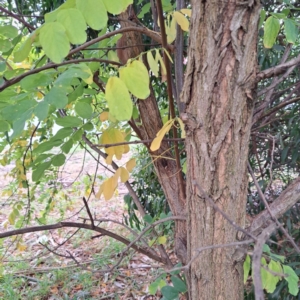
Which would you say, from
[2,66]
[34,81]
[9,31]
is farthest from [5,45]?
[34,81]

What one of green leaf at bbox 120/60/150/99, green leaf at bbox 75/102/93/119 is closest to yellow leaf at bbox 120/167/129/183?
green leaf at bbox 75/102/93/119

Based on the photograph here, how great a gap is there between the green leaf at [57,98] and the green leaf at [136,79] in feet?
0.31

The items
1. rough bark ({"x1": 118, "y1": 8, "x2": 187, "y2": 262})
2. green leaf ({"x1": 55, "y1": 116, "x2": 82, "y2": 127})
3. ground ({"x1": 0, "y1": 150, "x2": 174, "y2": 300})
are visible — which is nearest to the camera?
green leaf ({"x1": 55, "y1": 116, "x2": 82, "y2": 127})

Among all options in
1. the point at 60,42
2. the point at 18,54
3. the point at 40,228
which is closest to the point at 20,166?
the point at 40,228

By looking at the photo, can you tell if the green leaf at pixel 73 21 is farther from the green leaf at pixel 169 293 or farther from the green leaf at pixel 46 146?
the green leaf at pixel 169 293

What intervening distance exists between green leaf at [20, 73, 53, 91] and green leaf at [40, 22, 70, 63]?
0.36ft

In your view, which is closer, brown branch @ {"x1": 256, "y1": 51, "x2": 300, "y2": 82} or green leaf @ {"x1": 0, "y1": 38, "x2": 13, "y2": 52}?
brown branch @ {"x1": 256, "y1": 51, "x2": 300, "y2": 82}

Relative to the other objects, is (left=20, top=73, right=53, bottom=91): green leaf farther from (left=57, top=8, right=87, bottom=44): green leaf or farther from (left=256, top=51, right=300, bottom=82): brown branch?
(left=256, top=51, right=300, bottom=82): brown branch

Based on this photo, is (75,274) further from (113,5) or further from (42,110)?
(113,5)

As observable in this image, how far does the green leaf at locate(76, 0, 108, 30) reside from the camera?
0.42m

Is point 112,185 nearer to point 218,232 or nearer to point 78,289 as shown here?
point 218,232

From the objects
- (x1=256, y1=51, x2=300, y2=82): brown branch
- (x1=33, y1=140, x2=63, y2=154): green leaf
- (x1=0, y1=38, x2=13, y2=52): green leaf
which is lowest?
(x1=256, y1=51, x2=300, y2=82): brown branch

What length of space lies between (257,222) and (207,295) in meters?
0.15

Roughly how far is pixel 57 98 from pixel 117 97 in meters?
0.09
